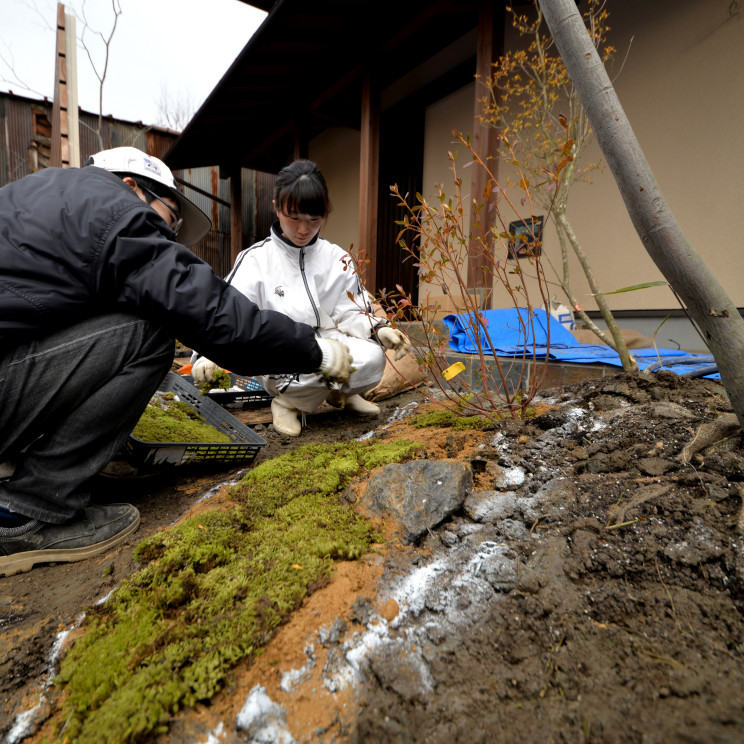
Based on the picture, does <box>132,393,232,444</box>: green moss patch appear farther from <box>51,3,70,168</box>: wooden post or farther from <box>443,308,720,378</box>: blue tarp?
<box>51,3,70,168</box>: wooden post

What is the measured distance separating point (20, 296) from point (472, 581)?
1394 millimetres

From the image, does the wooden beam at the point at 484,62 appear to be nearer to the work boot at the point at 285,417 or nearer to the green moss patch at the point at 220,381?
the work boot at the point at 285,417

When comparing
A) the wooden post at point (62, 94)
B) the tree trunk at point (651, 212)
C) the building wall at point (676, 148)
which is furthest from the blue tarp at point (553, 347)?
the wooden post at point (62, 94)

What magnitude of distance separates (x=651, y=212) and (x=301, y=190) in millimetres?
1708

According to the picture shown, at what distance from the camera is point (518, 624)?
0.87 meters

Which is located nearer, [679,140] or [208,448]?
[208,448]

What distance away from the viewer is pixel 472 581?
3.26ft

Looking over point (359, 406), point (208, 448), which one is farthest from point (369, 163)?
point (208, 448)

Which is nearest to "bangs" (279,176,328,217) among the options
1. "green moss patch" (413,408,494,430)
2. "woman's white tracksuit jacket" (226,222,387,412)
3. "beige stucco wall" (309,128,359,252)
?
"woman's white tracksuit jacket" (226,222,387,412)

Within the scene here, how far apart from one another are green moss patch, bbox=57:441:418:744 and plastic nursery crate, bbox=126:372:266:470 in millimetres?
480

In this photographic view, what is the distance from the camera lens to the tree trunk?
3.61 ft

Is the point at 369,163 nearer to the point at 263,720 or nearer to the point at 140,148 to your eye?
the point at 263,720

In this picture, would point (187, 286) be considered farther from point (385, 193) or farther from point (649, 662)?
point (385, 193)

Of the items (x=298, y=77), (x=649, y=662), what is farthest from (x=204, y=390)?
(x=298, y=77)
